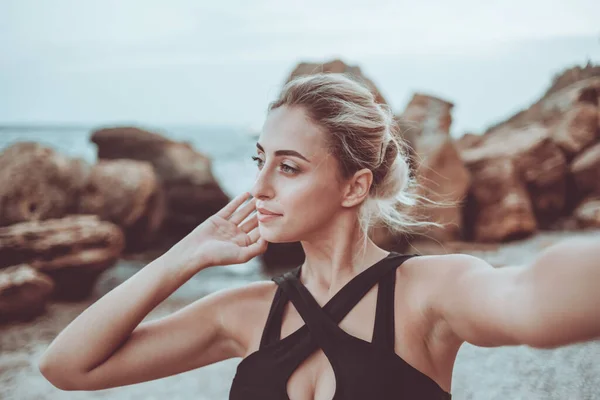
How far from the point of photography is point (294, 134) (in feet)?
5.21

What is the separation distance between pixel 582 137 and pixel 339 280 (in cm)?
722

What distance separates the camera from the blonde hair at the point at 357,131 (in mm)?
1611

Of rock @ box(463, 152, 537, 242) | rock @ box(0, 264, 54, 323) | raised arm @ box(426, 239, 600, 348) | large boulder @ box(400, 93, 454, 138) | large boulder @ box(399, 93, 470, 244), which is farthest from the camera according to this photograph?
large boulder @ box(400, 93, 454, 138)

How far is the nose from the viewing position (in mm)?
1563

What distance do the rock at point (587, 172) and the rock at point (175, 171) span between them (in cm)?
524

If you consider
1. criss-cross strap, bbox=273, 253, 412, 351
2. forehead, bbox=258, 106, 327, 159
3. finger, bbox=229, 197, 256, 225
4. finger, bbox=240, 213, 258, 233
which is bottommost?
criss-cross strap, bbox=273, 253, 412, 351

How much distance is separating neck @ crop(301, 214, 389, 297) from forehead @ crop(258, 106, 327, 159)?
0.23 metres

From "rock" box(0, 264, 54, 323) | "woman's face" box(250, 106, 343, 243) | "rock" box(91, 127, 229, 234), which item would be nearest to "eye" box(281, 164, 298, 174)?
"woman's face" box(250, 106, 343, 243)

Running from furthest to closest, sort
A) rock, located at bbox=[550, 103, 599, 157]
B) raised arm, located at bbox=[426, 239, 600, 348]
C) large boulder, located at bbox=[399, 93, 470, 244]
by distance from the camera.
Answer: rock, located at bbox=[550, 103, 599, 157]
large boulder, located at bbox=[399, 93, 470, 244]
raised arm, located at bbox=[426, 239, 600, 348]

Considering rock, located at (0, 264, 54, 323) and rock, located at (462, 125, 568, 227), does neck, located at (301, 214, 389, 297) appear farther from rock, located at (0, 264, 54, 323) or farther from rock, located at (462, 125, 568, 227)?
rock, located at (462, 125, 568, 227)

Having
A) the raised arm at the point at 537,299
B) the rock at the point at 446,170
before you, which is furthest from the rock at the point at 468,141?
the raised arm at the point at 537,299

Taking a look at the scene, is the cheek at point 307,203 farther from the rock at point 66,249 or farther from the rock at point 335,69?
the rock at point 335,69

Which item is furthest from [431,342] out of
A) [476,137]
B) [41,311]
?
[476,137]

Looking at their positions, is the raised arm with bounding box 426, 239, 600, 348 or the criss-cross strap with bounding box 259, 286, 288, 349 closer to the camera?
the raised arm with bounding box 426, 239, 600, 348
